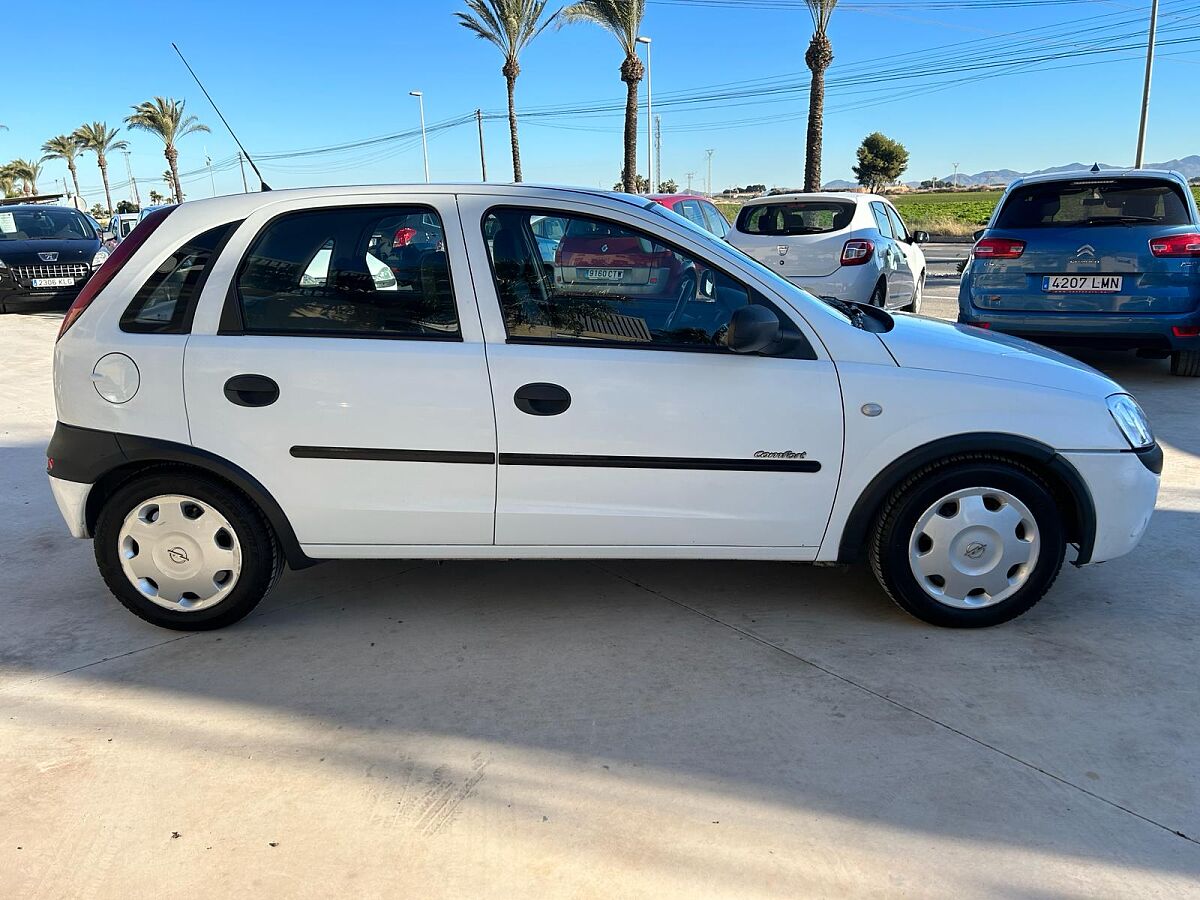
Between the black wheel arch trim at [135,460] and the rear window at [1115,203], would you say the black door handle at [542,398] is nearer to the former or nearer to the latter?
the black wheel arch trim at [135,460]

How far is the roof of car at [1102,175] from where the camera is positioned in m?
6.97

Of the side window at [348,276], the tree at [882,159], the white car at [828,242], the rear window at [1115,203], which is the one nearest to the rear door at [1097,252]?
the rear window at [1115,203]

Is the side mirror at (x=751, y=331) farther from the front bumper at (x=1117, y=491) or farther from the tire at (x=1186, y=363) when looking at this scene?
the tire at (x=1186, y=363)

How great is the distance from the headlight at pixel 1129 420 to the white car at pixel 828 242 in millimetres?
6032

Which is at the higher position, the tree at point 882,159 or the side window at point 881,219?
the tree at point 882,159

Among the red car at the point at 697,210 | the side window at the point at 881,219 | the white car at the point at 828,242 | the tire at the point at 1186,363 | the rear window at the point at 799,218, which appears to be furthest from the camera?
the red car at the point at 697,210

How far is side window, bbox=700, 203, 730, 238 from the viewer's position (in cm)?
1131

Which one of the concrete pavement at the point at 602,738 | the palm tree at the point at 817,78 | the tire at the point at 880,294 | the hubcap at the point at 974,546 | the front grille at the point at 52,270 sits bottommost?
the concrete pavement at the point at 602,738

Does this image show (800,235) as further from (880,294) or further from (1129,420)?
(1129,420)

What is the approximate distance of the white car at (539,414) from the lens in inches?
126

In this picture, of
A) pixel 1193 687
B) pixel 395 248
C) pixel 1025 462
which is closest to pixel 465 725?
pixel 395 248

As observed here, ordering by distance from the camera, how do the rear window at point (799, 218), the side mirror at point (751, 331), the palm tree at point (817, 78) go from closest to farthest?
the side mirror at point (751, 331), the rear window at point (799, 218), the palm tree at point (817, 78)

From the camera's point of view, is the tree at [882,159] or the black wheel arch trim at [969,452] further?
the tree at [882,159]

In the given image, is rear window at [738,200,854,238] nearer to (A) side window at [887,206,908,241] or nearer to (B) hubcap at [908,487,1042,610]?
(A) side window at [887,206,908,241]
